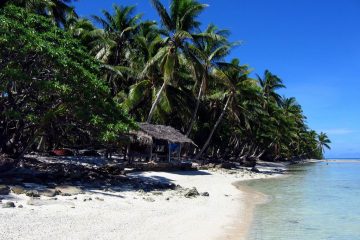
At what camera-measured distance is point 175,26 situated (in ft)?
78.0

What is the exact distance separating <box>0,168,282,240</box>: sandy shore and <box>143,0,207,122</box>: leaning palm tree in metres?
11.6

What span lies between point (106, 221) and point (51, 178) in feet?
17.4

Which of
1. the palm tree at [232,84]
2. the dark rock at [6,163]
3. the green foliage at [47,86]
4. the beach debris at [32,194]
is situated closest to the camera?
the beach debris at [32,194]

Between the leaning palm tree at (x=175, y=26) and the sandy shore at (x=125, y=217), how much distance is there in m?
11.6

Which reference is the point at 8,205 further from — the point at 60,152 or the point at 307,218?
the point at 60,152

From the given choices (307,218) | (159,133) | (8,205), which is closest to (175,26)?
(159,133)

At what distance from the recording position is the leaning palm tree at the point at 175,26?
2295 cm

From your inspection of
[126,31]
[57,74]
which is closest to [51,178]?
[57,74]

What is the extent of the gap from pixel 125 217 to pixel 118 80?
75.3ft

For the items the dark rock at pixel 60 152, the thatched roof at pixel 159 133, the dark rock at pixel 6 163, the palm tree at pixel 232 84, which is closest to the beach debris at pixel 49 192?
the dark rock at pixel 6 163

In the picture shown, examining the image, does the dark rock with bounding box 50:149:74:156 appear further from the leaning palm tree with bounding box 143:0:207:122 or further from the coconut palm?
the coconut palm

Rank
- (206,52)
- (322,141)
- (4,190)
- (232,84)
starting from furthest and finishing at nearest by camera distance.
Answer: (322,141) < (232,84) < (206,52) < (4,190)

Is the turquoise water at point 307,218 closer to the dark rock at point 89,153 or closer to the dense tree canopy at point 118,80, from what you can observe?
the dense tree canopy at point 118,80

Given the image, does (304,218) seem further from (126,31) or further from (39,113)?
(126,31)
